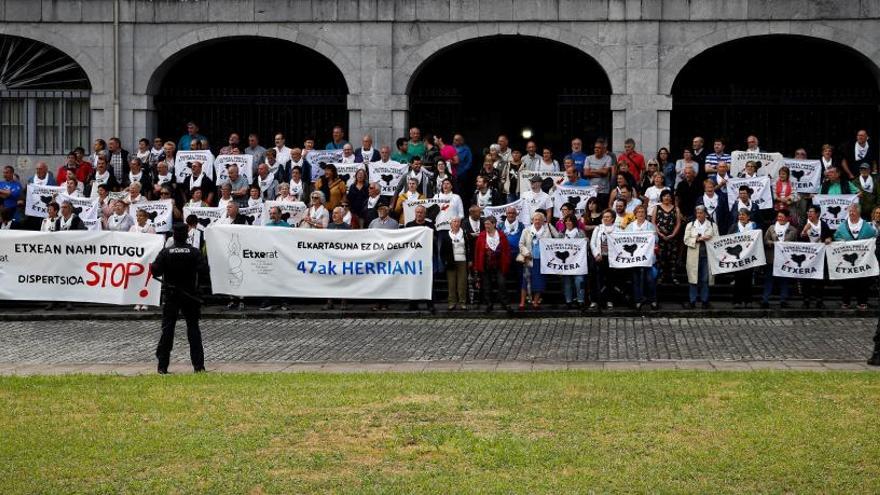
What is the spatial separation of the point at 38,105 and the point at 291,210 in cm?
947

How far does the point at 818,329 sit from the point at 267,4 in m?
14.3

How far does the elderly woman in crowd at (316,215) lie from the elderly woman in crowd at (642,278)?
17.5 feet

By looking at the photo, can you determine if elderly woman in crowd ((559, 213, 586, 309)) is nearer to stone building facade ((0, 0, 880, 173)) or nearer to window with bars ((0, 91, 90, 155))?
stone building facade ((0, 0, 880, 173))

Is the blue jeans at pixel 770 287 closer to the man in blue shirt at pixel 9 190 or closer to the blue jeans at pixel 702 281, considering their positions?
the blue jeans at pixel 702 281

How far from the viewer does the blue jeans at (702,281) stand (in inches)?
961

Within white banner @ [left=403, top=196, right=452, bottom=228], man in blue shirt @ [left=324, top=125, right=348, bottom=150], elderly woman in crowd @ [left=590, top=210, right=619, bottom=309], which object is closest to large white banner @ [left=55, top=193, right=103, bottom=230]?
man in blue shirt @ [left=324, top=125, right=348, bottom=150]

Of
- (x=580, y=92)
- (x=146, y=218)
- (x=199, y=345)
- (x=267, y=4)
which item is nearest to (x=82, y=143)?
→ (x=267, y=4)

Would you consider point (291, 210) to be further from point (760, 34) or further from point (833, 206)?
point (760, 34)

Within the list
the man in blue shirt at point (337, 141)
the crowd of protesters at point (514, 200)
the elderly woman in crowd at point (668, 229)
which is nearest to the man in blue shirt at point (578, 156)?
the crowd of protesters at point (514, 200)

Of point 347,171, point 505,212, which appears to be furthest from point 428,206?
point 347,171

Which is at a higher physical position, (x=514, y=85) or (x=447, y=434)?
(x=514, y=85)

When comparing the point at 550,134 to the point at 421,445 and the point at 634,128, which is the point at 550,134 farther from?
the point at 421,445

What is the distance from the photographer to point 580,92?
3173cm

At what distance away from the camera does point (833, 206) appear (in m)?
25.2
